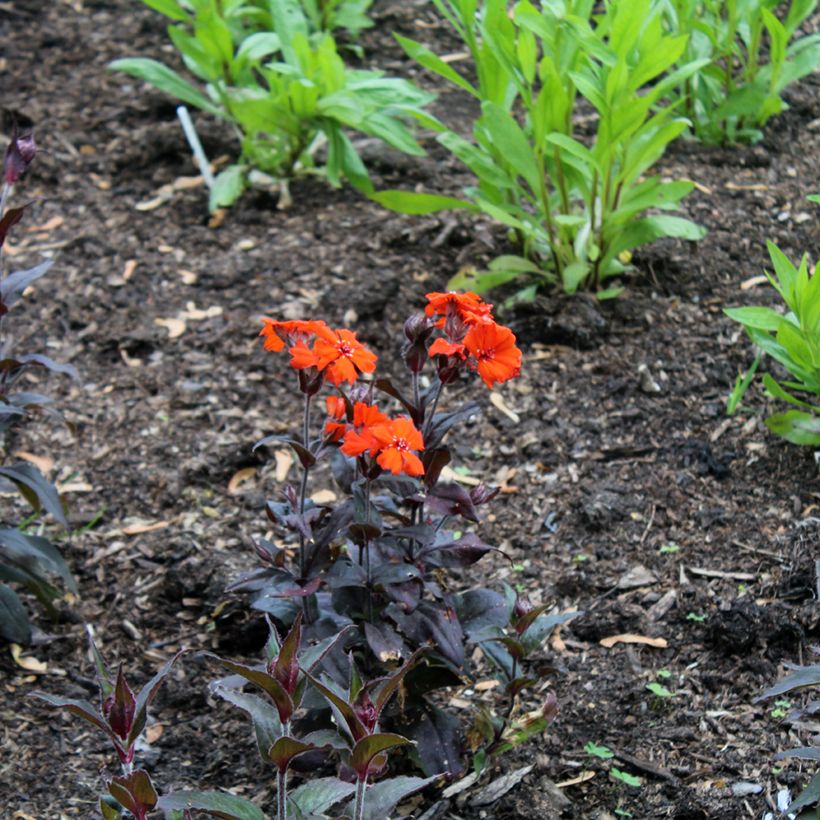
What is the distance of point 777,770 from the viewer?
230 centimetres

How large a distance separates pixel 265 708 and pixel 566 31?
2.37 meters

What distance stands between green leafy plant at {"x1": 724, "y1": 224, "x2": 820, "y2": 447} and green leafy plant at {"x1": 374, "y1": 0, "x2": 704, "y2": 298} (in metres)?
0.54

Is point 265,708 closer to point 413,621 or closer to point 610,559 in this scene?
point 413,621

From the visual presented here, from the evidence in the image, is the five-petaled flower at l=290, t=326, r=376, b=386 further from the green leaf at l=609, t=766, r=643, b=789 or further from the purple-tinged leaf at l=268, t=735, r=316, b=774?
the green leaf at l=609, t=766, r=643, b=789

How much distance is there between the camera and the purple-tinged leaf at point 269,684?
1.68 metres

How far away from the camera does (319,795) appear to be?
6.15ft

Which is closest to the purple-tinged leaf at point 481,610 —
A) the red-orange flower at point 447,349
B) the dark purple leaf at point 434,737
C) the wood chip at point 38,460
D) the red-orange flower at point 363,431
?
the dark purple leaf at point 434,737

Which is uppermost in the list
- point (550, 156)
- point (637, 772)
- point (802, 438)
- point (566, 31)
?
point (566, 31)

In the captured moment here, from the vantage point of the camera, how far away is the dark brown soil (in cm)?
247

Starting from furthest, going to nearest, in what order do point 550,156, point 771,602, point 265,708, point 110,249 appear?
point 110,249, point 550,156, point 771,602, point 265,708

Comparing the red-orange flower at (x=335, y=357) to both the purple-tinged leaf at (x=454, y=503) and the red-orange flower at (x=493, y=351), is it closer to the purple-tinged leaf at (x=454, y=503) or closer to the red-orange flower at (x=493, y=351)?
the red-orange flower at (x=493, y=351)

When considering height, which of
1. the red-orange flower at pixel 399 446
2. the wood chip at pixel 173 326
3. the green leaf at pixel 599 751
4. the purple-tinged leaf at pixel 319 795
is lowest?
the green leaf at pixel 599 751

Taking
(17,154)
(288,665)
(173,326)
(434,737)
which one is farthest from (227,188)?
(288,665)

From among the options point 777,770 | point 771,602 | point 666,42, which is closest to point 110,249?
point 666,42
